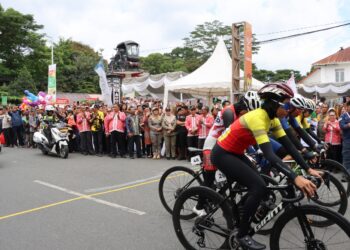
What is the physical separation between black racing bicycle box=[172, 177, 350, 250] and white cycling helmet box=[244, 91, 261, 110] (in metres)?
1.13

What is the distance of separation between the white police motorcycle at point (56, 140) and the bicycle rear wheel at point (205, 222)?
9.40 meters

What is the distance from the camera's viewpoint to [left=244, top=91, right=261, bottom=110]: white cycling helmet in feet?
15.0

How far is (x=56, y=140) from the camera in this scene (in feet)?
43.1

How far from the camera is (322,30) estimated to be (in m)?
16.3

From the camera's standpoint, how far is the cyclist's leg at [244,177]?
354cm

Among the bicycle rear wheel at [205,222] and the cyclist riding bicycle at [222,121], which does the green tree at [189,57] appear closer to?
the cyclist riding bicycle at [222,121]

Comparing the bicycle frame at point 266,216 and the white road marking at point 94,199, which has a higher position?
the bicycle frame at point 266,216

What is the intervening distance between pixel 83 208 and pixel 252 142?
3672 millimetres

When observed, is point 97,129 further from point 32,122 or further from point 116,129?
point 32,122

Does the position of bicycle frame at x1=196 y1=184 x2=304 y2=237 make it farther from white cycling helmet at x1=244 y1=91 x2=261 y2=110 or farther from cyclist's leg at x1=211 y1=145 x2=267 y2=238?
A: white cycling helmet at x1=244 y1=91 x2=261 y2=110

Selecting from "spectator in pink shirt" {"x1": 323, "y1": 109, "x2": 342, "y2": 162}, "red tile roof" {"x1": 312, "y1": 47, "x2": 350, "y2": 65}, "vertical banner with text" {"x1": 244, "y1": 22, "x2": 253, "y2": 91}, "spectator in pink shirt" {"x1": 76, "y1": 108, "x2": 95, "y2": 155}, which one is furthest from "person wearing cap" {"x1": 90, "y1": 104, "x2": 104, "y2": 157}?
"red tile roof" {"x1": 312, "y1": 47, "x2": 350, "y2": 65}

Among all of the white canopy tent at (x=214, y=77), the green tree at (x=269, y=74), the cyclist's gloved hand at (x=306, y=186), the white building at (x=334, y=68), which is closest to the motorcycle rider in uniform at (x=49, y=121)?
the white canopy tent at (x=214, y=77)

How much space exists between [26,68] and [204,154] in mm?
42747

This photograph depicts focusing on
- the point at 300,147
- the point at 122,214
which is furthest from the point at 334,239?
the point at 122,214
